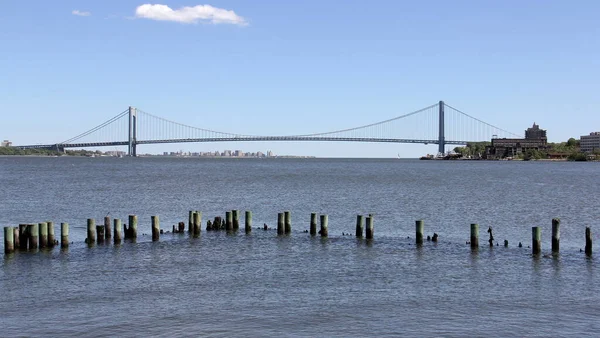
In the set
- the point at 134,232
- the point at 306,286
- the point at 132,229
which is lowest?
the point at 306,286

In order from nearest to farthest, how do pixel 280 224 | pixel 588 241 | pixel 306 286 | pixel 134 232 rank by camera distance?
pixel 306 286
pixel 588 241
pixel 134 232
pixel 280 224

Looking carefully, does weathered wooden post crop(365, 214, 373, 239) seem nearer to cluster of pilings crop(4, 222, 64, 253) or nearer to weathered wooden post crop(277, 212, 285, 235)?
weathered wooden post crop(277, 212, 285, 235)

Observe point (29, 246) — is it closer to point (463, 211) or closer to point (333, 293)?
point (333, 293)

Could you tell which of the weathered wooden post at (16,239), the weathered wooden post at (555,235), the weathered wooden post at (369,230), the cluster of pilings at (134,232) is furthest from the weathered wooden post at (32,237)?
the weathered wooden post at (555,235)

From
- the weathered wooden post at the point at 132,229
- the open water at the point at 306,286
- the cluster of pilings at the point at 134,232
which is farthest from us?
the weathered wooden post at the point at 132,229

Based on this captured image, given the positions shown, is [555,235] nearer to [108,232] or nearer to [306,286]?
[306,286]

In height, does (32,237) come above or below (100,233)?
above

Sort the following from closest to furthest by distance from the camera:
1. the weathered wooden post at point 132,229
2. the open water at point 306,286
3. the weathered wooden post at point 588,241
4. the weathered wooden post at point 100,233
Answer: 1. the open water at point 306,286
2. the weathered wooden post at point 588,241
3. the weathered wooden post at point 100,233
4. the weathered wooden post at point 132,229

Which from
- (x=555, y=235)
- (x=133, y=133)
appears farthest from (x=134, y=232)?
(x=133, y=133)

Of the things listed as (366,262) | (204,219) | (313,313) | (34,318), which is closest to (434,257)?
(366,262)

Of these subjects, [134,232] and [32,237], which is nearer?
[32,237]

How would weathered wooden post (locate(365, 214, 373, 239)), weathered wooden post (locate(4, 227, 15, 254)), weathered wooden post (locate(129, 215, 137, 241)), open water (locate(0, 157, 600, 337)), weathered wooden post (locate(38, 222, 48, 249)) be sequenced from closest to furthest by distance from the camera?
open water (locate(0, 157, 600, 337)) → weathered wooden post (locate(4, 227, 15, 254)) → weathered wooden post (locate(38, 222, 48, 249)) → weathered wooden post (locate(129, 215, 137, 241)) → weathered wooden post (locate(365, 214, 373, 239))

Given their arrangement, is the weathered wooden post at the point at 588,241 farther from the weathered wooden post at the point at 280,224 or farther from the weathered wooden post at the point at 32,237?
the weathered wooden post at the point at 32,237

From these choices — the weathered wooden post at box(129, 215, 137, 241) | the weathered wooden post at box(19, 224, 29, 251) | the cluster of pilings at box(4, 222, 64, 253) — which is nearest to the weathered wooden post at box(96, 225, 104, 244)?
the weathered wooden post at box(129, 215, 137, 241)
